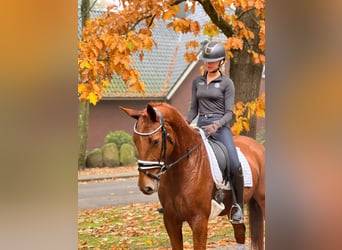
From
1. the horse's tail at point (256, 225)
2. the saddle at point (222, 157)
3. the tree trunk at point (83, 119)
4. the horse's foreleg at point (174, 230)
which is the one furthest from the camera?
the tree trunk at point (83, 119)

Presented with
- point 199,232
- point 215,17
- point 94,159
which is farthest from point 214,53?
point 94,159

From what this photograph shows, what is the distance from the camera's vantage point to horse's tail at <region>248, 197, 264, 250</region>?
405 cm

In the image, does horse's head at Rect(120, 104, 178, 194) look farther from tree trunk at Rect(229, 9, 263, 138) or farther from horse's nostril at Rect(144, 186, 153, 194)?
tree trunk at Rect(229, 9, 263, 138)

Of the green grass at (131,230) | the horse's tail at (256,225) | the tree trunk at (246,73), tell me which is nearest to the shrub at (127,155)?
the green grass at (131,230)

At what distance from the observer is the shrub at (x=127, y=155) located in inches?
422

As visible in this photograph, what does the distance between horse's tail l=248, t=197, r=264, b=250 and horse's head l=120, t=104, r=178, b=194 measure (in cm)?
143

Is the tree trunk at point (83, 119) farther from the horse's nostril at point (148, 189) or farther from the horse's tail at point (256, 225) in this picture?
the horse's nostril at point (148, 189)

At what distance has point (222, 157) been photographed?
3465 millimetres

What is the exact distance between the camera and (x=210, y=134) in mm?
3455

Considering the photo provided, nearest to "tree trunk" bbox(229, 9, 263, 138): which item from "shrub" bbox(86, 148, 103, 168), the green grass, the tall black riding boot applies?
the green grass

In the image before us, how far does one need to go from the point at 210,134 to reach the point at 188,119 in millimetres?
213

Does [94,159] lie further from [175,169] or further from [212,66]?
[175,169]
